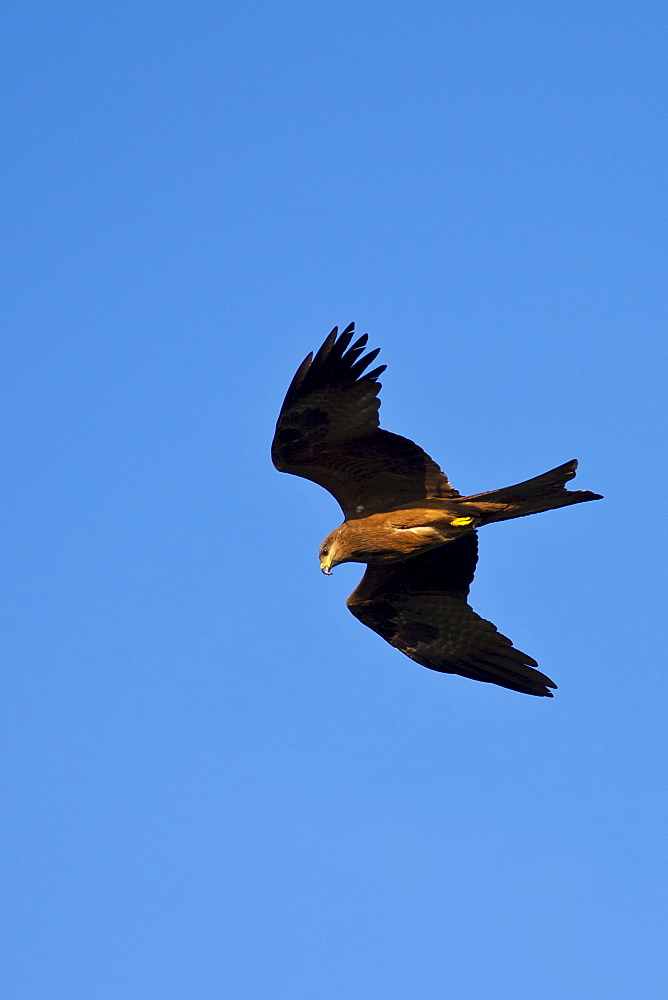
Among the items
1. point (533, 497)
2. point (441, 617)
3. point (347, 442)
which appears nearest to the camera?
point (533, 497)

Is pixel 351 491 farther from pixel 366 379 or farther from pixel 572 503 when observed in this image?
pixel 572 503

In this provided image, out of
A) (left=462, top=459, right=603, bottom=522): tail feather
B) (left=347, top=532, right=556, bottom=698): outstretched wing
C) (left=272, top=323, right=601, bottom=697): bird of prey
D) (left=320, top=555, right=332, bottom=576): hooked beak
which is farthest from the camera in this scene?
(left=347, top=532, right=556, bottom=698): outstretched wing

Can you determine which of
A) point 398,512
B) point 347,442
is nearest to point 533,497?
point 398,512

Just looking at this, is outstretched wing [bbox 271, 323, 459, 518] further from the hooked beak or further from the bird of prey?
the hooked beak

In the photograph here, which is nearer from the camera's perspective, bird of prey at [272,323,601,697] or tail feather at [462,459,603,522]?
tail feather at [462,459,603,522]

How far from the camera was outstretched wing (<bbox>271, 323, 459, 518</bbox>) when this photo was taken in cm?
1052

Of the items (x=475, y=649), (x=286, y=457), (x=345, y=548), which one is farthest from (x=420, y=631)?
(x=286, y=457)

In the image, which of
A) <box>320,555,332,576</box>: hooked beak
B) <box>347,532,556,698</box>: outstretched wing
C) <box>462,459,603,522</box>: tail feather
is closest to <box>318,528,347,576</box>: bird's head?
<box>320,555,332,576</box>: hooked beak

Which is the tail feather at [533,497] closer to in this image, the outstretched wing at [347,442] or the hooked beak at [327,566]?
the outstretched wing at [347,442]

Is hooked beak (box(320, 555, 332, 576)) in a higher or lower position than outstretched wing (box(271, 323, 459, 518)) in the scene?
lower

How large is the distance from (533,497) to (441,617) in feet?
7.23

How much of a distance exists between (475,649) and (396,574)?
1049mm

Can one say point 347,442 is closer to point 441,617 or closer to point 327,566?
point 327,566

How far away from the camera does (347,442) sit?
10.9 meters
